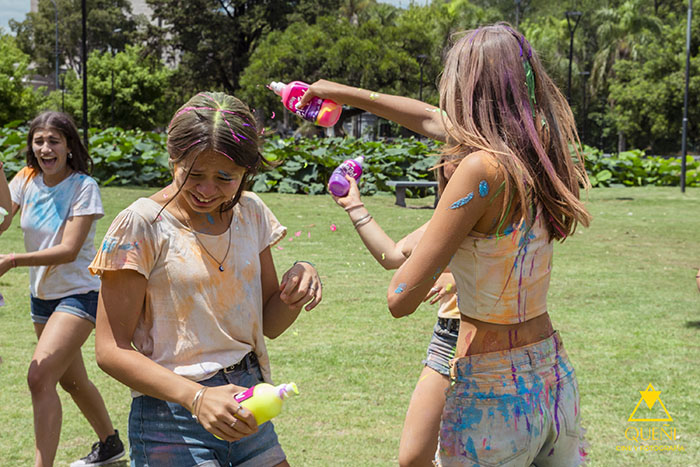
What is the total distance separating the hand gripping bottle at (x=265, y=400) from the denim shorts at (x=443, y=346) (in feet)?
4.90

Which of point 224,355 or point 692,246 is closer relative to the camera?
point 224,355

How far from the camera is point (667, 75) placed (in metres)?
42.5

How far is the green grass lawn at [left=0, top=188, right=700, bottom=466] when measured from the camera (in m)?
4.52

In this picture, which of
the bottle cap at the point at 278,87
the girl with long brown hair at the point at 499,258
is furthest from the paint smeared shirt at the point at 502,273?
the bottle cap at the point at 278,87

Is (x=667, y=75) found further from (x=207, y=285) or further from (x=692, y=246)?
(x=207, y=285)

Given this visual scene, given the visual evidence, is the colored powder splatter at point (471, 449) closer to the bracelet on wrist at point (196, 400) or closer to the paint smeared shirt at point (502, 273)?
the paint smeared shirt at point (502, 273)

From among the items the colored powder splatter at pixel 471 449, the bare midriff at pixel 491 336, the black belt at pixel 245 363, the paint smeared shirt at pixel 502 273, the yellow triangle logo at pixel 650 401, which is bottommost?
the yellow triangle logo at pixel 650 401

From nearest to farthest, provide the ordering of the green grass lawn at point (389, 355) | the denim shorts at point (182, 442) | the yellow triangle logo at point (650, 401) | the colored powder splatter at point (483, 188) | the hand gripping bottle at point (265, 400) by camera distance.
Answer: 1. the hand gripping bottle at point (265, 400)
2. the colored powder splatter at point (483, 188)
3. the denim shorts at point (182, 442)
4. the green grass lawn at point (389, 355)
5. the yellow triangle logo at point (650, 401)

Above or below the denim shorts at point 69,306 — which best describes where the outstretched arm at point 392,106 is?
above

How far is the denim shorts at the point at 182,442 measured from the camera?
212 centimetres

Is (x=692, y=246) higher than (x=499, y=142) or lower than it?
lower

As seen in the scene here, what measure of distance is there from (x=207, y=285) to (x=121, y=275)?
0.23m

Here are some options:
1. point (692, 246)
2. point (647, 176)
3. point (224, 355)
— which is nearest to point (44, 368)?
point (224, 355)

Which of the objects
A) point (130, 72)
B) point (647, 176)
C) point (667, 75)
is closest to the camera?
point (647, 176)
